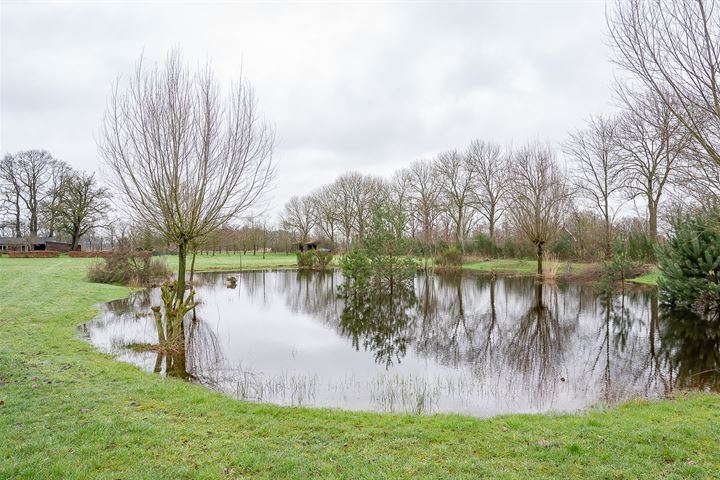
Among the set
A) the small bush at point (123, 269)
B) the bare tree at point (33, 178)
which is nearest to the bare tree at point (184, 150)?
the small bush at point (123, 269)

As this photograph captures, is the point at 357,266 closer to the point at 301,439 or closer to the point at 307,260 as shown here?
the point at 301,439

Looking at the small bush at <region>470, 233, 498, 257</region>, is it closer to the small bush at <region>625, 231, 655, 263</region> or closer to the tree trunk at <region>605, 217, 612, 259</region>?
the tree trunk at <region>605, 217, 612, 259</region>

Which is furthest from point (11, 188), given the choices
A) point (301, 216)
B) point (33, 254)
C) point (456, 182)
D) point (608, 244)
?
point (608, 244)

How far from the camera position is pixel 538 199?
26.5 m

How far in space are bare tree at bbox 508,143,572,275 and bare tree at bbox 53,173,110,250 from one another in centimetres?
4013

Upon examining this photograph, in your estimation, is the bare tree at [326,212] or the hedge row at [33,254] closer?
the hedge row at [33,254]

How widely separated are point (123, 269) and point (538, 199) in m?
26.9

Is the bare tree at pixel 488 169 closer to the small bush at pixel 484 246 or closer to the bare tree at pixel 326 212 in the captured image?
the small bush at pixel 484 246

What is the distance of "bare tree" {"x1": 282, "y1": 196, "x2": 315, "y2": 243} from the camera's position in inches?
2327

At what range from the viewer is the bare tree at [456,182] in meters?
42.8

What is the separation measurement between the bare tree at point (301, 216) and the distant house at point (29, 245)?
2800cm

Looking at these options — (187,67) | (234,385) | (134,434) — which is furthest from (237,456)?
(187,67)

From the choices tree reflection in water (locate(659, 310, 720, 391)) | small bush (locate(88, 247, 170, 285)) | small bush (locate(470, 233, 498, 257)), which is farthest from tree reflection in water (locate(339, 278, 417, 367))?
small bush (locate(470, 233, 498, 257))

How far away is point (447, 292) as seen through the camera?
70.7 feet
